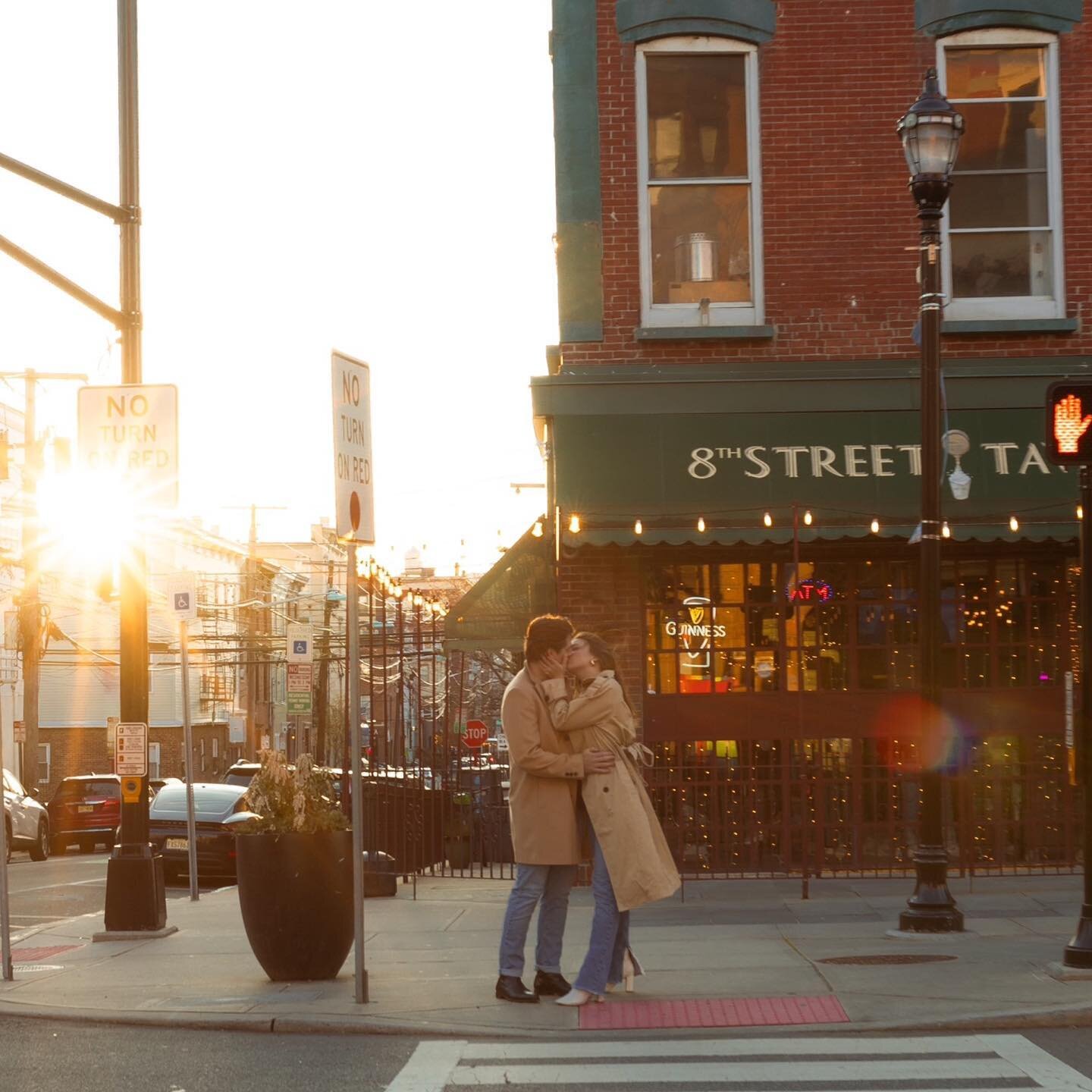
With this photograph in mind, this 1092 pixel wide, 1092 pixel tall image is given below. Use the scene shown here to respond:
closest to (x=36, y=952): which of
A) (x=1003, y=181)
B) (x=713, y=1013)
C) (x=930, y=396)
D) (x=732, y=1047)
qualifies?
(x=713, y=1013)

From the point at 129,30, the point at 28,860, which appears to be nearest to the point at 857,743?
the point at 129,30

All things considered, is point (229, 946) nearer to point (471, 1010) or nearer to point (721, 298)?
point (471, 1010)

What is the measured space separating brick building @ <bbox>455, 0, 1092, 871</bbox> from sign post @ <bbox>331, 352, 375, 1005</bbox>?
16.5 ft

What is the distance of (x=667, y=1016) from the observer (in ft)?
28.4

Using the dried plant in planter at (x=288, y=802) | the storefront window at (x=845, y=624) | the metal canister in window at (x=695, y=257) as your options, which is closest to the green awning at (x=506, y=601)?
the storefront window at (x=845, y=624)

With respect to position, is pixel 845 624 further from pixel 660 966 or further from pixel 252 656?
pixel 252 656

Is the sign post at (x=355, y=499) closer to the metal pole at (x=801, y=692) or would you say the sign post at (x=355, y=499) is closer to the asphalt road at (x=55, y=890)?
the metal pole at (x=801, y=692)

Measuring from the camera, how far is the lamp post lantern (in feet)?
37.2

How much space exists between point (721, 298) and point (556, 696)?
709 centimetres

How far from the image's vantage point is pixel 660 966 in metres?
10.2

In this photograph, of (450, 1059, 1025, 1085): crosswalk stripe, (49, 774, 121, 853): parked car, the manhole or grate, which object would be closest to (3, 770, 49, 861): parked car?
(49, 774, 121, 853): parked car

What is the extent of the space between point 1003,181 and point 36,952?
10.2 m

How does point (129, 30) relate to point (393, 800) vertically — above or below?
above

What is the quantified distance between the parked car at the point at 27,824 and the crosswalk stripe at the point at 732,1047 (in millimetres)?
23489
